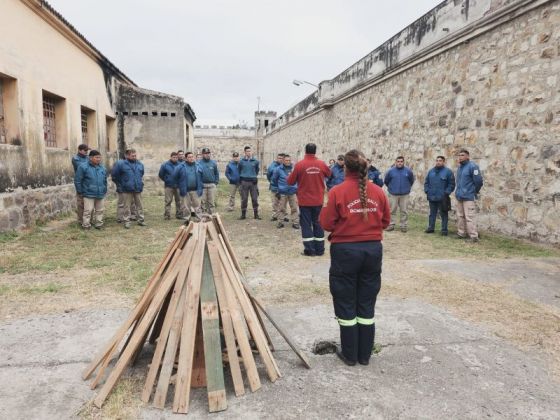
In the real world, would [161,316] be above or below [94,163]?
below

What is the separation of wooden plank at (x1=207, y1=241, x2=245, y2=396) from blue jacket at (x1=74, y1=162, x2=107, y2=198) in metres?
6.79

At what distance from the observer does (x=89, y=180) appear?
8570 millimetres

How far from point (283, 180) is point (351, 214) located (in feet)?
21.0

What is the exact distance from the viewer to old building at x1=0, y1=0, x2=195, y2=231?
8.12m

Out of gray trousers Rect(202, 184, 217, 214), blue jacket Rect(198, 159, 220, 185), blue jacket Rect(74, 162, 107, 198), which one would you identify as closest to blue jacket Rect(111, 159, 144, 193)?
blue jacket Rect(74, 162, 107, 198)

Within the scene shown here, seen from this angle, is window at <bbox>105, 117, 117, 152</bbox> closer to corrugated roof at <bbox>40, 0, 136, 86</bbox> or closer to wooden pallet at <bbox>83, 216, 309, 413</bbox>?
corrugated roof at <bbox>40, 0, 136, 86</bbox>

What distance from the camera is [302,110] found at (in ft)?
78.7

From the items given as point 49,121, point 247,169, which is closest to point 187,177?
point 247,169

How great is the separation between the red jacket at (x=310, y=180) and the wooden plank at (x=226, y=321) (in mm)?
3931

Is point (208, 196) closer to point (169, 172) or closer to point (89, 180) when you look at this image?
point (169, 172)

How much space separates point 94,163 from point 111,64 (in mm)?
7454

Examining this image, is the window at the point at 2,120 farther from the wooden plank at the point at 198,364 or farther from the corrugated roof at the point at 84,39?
the wooden plank at the point at 198,364

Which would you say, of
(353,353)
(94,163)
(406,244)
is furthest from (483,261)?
(94,163)

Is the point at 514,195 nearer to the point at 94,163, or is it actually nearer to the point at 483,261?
the point at 483,261
